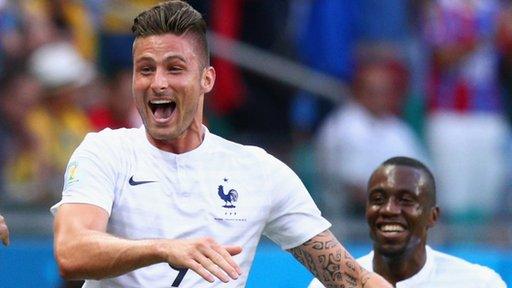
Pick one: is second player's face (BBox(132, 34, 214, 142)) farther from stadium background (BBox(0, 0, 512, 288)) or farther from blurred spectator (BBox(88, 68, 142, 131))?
blurred spectator (BBox(88, 68, 142, 131))

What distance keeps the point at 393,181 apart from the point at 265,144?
376cm

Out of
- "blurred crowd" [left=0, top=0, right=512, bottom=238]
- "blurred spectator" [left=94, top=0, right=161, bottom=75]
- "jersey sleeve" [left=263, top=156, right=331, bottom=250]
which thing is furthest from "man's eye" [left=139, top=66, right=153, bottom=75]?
"blurred spectator" [left=94, top=0, right=161, bottom=75]

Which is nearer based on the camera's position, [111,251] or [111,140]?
[111,251]

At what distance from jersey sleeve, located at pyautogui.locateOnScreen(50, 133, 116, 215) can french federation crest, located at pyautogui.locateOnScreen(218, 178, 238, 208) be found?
0.49m

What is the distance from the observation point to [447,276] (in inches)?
283

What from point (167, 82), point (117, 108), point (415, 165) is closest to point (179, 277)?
point (167, 82)

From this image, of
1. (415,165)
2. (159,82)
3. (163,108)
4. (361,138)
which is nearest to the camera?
(159,82)

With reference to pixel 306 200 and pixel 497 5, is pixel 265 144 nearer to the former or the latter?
pixel 497 5

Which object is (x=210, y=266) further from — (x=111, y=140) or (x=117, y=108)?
(x=117, y=108)

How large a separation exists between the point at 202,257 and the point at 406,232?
8.53 feet

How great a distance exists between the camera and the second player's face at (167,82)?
5.51 meters

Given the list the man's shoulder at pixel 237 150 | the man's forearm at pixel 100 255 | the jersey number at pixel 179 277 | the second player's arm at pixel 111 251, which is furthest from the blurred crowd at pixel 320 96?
the man's forearm at pixel 100 255

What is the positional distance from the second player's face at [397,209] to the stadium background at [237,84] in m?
1.98

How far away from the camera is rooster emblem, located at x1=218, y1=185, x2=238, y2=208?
5.74 meters
